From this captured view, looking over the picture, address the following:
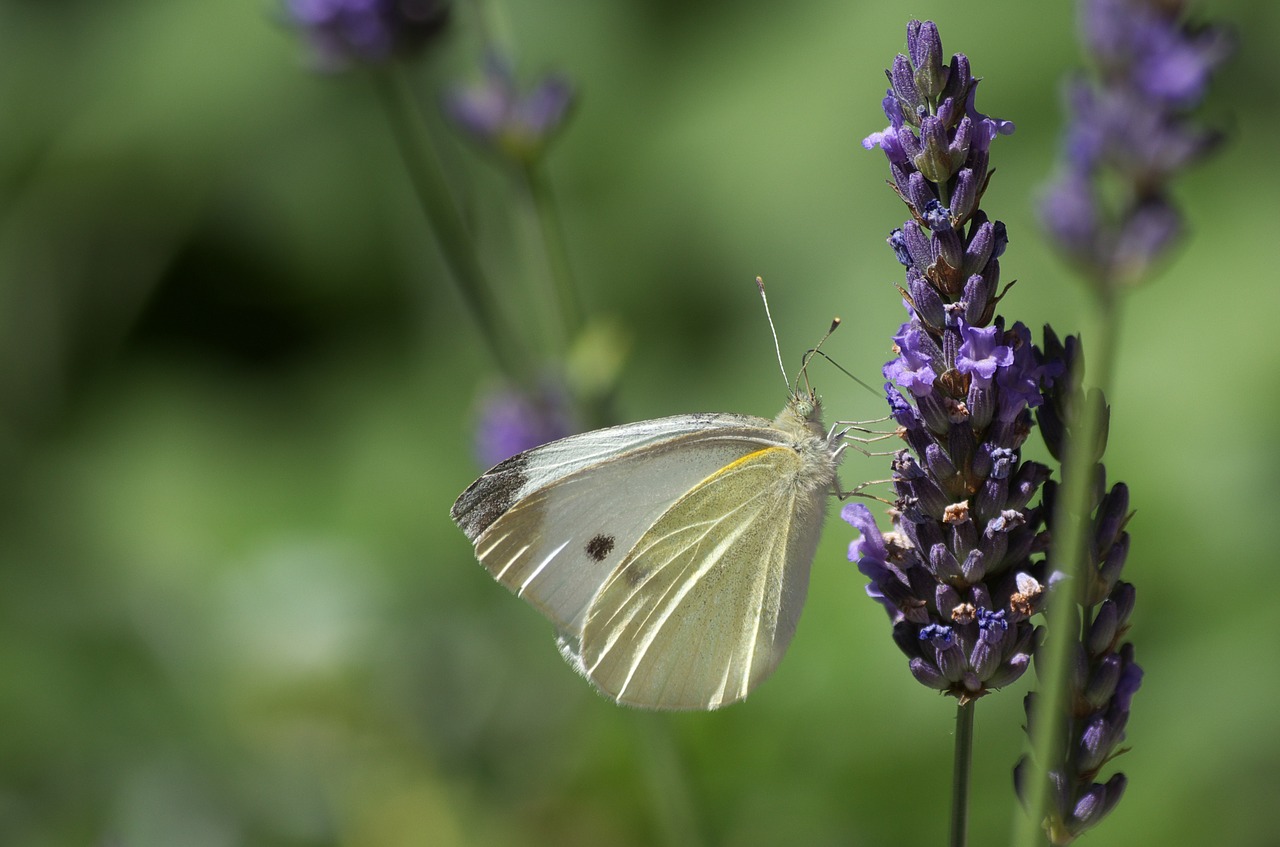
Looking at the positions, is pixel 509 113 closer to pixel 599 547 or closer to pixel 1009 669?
pixel 599 547

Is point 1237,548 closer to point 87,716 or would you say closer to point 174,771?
point 174,771

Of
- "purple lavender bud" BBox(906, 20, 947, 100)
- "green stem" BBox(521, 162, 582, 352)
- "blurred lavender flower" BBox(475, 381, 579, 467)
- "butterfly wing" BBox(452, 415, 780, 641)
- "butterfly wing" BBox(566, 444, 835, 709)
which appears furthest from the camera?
"blurred lavender flower" BBox(475, 381, 579, 467)

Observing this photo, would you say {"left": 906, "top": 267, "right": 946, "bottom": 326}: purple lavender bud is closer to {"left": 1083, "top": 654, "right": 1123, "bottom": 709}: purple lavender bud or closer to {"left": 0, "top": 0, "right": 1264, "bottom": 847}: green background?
{"left": 1083, "top": 654, "right": 1123, "bottom": 709}: purple lavender bud

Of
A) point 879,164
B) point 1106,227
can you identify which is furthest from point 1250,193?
point 1106,227

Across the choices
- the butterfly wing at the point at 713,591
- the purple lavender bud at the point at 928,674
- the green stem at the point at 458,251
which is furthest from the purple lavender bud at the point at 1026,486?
the green stem at the point at 458,251

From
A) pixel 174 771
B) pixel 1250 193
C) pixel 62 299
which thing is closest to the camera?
pixel 174 771

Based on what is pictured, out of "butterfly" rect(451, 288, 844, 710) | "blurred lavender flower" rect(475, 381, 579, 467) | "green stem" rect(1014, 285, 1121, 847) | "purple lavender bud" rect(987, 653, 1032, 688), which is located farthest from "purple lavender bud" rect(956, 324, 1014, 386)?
"blurred lavender flower" rect(475, 381, 579, 467)
